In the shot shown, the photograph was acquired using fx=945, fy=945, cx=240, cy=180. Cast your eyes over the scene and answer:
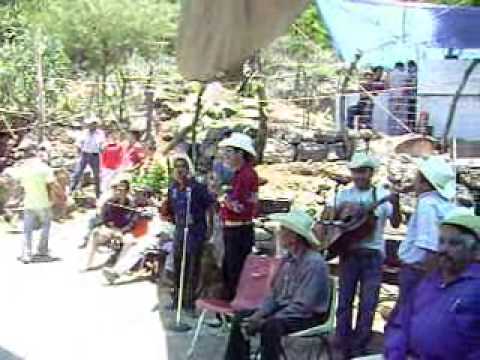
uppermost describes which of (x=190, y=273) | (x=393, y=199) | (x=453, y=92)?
(x=453, y=92)

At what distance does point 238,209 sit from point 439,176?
2.21m

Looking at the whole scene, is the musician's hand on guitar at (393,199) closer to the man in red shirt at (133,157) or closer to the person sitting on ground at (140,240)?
the person sitting on ground at (140,240)

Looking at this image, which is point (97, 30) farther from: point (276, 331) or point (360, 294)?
point (276, 331)

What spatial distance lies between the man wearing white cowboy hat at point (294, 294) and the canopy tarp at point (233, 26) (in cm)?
176

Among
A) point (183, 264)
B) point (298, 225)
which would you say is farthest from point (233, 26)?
point (183, 264)

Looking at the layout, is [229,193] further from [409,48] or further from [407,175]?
[407,175]

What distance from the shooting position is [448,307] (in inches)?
146

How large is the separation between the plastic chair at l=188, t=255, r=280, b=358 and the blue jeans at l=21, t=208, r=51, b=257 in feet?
15.3

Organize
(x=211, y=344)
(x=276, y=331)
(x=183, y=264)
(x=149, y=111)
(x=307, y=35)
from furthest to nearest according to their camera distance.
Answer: (x=307, y=35), (x=149, y=111), (x=183, y=264), (x=211, y=344), (x=276, y=331)

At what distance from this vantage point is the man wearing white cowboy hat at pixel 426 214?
18.6ft

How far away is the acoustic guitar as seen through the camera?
6.40 meters

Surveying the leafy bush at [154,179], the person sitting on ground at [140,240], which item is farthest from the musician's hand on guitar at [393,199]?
the leafy bush at [154,179]

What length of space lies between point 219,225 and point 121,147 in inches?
216

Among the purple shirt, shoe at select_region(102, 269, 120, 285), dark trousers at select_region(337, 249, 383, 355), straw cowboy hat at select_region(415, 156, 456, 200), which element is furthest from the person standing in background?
the purple shirt
